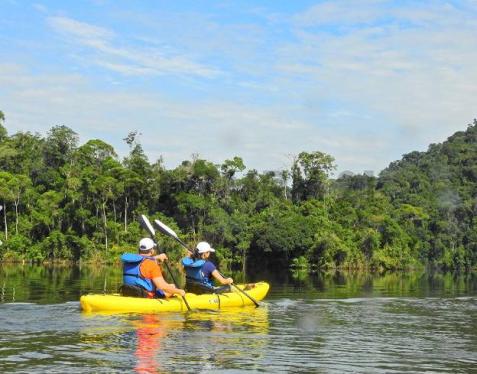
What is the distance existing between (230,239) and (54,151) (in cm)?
1638

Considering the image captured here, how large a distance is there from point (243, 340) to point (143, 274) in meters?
3.61

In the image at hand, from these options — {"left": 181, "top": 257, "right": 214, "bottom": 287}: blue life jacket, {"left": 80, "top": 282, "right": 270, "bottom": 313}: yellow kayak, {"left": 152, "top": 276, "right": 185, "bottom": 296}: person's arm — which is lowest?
{"left": 80, "top": 282, "right": 270, "bottom": 313}: yellow kayak

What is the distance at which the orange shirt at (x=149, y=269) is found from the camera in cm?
1329

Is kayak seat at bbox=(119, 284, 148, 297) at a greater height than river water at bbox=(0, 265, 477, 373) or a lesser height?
greater

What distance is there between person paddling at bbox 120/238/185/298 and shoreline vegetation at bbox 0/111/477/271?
33.6 meters

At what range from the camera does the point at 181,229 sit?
5209 centimetres

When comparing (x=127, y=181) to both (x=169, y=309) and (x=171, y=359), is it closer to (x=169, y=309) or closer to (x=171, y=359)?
(x=169, y=309)

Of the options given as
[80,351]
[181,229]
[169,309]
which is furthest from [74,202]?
[80,351]

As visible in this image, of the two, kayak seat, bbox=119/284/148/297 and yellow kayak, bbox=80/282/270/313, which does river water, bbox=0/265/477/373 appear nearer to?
yellow kayak, bbox=80/282/270/313

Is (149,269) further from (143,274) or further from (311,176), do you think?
(311,176)

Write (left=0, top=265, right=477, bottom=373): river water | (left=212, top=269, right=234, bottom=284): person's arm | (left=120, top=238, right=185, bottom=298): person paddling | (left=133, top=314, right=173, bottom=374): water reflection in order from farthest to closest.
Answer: (left=212, top=269, right=234, bottom=284): person's arm < (left=120, top=238, right=185, bottom=298): person paddling < (left=0, top=265, right=477, bottom=373): river water < (left=133, top=314, right=173, bottom=374): water reflection

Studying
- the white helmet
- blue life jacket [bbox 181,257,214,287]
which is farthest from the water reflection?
blue life jacket [bbox 181,257,214,287]

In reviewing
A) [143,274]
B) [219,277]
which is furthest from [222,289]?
[143,274]

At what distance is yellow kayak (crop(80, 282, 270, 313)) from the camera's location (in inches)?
516
